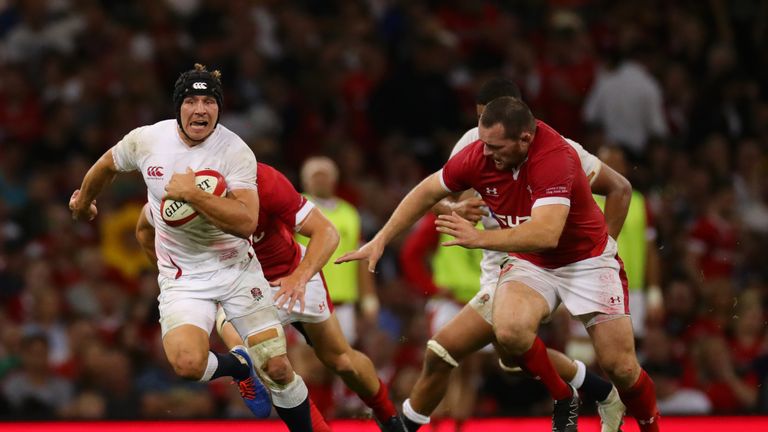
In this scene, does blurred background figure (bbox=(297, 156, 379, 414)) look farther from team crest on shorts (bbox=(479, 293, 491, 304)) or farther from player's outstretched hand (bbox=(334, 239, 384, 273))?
player's outstretched hand (bbox=(334, 239, 384, 273))

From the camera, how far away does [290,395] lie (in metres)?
6.54

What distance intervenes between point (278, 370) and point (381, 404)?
85 centimetres

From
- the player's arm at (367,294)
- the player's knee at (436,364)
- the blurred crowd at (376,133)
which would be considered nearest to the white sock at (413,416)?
the player's knee at (436,364)

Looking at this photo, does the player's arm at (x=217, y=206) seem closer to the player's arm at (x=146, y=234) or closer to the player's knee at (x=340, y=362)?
the player's arm at (x=146, y=234)

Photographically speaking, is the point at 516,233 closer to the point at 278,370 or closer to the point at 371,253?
the point at 371,253

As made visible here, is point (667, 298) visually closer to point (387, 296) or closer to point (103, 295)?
point (387, 296)

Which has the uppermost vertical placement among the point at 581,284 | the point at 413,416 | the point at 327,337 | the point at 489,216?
the point at 489,216

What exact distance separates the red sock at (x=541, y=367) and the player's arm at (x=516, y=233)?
53cm

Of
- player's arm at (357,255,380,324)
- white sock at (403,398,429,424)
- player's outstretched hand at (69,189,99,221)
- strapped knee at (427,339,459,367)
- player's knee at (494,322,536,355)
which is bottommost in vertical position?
white sock at (403,398,429,424)

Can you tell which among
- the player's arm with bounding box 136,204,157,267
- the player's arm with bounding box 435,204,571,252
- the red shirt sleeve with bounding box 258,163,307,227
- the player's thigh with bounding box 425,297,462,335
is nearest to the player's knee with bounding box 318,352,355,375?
the red shirt sleeve with bounding box 258,163,307,227

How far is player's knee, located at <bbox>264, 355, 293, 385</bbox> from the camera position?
6.44 m

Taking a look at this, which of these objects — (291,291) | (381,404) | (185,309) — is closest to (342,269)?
(381,404)

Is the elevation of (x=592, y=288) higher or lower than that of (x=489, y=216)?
lower

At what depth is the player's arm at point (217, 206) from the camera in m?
6.10
